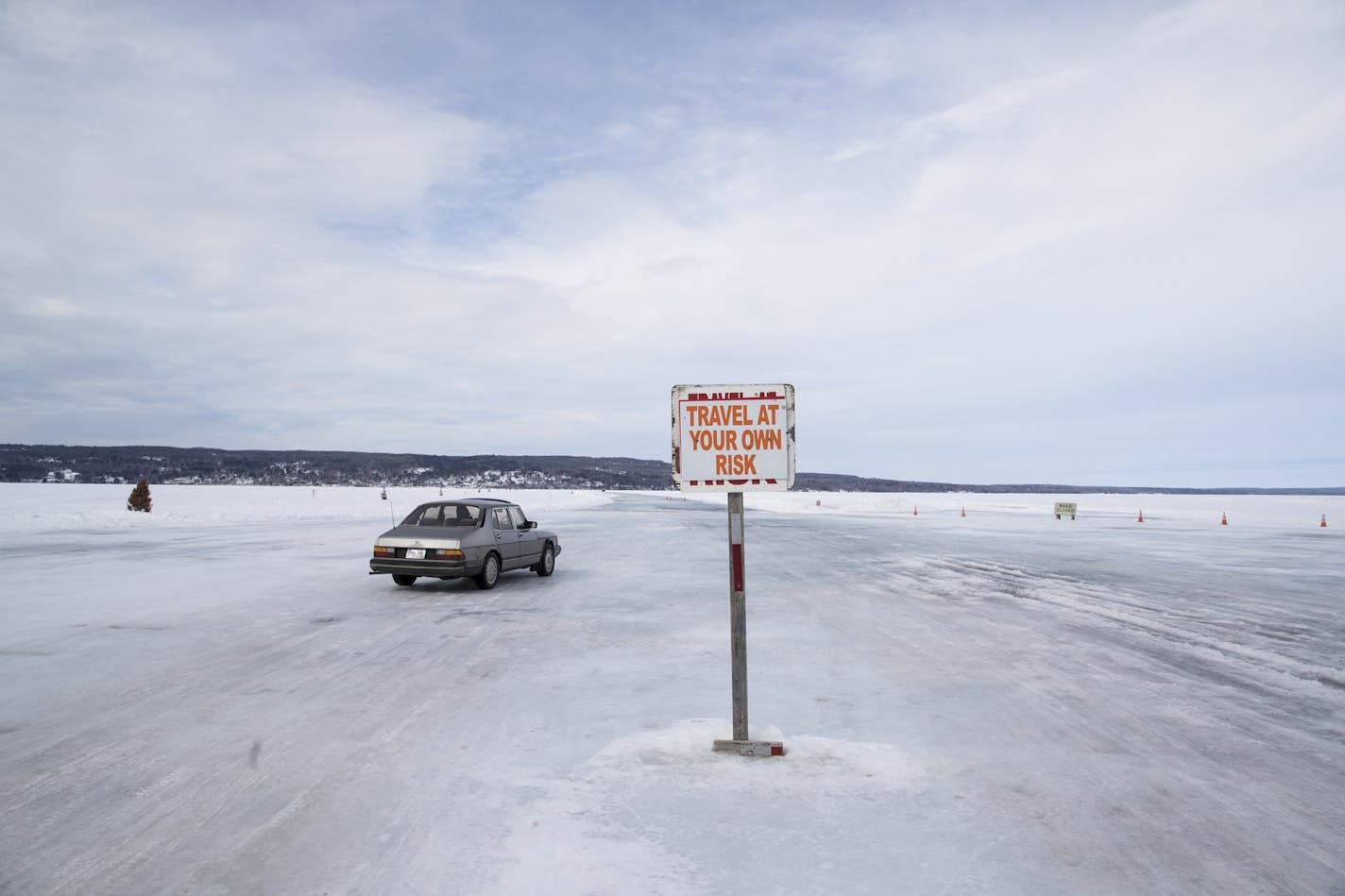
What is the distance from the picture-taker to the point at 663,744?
5.64 m

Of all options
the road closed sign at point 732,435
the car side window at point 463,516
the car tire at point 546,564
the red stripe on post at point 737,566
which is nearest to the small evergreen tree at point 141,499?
the car tire at point 546,564

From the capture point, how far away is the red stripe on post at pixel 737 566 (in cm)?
555

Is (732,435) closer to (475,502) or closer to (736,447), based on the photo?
(736,447)

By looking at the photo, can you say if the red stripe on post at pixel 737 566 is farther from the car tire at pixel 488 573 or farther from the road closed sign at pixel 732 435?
the car tire at pixel 488 573

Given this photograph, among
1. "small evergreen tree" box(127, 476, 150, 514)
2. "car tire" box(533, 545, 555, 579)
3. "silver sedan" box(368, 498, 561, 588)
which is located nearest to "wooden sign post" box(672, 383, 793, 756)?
"silver sedan" box(368, 498, 561, 588)

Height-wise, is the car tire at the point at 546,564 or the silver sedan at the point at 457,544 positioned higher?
the silver sedan at the point at 457,544

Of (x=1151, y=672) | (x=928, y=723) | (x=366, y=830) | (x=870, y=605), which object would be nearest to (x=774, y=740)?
(x=928, y=723)

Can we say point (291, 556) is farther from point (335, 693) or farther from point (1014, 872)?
point (1014, 872)

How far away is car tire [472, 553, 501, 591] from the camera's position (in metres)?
14.1

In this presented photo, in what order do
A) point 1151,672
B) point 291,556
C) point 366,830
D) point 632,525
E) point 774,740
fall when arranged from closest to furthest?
1. point 366,830
2. point 774,740
3. point 1151,672
4. point 291,556
5. point 632,525

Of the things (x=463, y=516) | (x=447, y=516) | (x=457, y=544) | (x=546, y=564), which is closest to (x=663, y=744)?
(x=457, y=544)

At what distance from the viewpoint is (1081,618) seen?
433 inches

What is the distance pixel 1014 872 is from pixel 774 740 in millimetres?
2058

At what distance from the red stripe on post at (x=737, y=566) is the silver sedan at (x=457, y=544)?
8900 millimetres
